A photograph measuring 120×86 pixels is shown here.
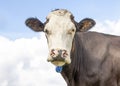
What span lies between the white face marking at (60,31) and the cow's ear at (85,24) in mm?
582

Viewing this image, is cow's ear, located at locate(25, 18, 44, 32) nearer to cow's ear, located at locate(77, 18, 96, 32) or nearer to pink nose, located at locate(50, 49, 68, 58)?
cow's ear, located at locate(77, 18, 96, 32)

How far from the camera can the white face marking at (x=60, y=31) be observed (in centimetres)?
1340

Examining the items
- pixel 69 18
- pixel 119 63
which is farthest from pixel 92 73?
pixel 69 18

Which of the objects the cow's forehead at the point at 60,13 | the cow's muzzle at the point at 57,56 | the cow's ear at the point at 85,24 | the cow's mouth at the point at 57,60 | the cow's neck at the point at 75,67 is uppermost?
the cow's forehead at the point at 60,13

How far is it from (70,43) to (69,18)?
85cm

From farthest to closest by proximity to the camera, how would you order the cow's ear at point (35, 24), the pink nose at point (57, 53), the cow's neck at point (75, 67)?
the cow's neck at point (75, 67) → the cow's ear at point (35, 24) → the pink nose at point (57, 53)

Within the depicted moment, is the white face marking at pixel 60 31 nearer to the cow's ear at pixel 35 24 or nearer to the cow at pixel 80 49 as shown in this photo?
the cow at pixel 80 49

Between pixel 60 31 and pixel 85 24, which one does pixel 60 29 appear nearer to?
pixel 60 31

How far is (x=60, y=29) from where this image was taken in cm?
1361

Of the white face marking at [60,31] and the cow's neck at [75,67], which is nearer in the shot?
the white face marking at [60,31]

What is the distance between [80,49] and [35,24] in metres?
1.78

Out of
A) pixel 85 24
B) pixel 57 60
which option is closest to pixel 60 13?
pixel 85 24

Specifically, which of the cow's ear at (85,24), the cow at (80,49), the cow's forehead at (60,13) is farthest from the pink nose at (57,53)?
the cow's ear at (85,24)

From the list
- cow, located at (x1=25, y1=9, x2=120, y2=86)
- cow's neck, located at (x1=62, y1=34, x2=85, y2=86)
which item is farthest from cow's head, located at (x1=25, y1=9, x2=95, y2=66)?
cow's neck, located at (x1=62, y1=34, x2=85, y2=86)
